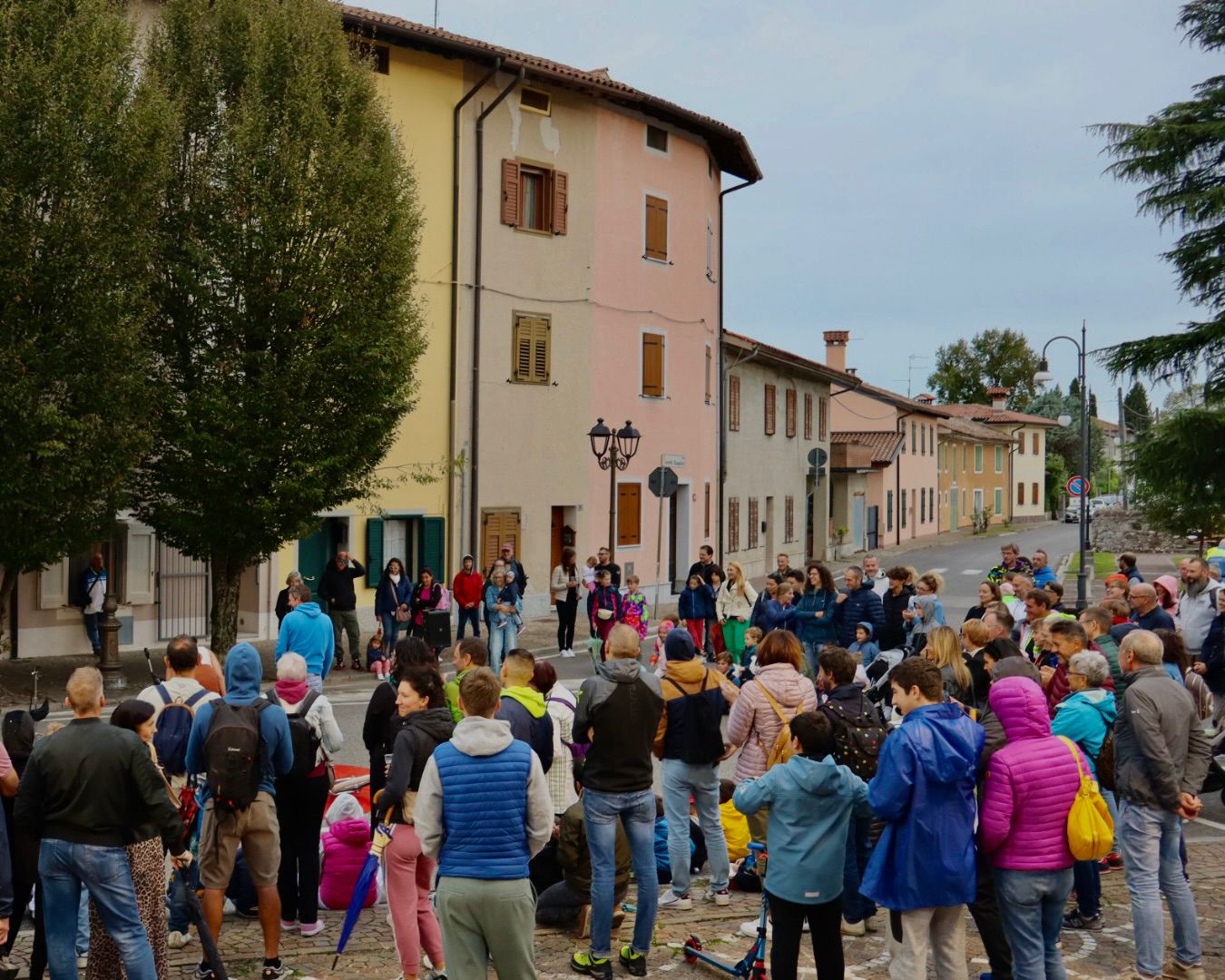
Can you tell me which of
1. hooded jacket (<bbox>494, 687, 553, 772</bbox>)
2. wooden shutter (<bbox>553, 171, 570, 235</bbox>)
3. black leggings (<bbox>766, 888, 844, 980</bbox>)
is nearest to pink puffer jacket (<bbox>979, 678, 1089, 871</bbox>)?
black leggings (<bbox>766, 888, 844, 980</bbox>)

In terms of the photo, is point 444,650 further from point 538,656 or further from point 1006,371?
point 1006,371

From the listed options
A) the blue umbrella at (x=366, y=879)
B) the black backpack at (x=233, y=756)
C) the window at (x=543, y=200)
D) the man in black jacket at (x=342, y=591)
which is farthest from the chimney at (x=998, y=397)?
the black backpack at (x=233, y=756)

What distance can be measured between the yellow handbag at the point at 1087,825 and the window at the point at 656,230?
2490 cm

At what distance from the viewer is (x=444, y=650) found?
21234mm

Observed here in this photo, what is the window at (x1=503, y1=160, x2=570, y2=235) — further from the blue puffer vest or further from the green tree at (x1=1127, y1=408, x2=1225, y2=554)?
the blue puffer vest

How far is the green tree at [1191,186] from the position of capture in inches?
1014

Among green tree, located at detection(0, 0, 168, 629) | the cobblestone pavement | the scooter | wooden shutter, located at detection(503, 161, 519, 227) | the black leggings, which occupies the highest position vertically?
wooden shutter, located at detection(503, 161, 519, 227)

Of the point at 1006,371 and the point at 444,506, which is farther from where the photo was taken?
the point at 1006,371

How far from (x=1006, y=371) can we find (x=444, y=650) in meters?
86.5

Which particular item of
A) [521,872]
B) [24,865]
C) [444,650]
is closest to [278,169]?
[444,650]

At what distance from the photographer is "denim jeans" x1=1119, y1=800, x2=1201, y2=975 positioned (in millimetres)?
6832

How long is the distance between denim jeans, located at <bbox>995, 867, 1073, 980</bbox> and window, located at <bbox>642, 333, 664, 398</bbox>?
2448 cm

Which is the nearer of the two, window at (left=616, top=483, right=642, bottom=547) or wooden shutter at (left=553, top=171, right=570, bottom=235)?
wooden shutter at (left=553, top=171, right=570, bottom=235)

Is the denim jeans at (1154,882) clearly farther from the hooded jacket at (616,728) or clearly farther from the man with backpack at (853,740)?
the hooded jacket at (616,728)
